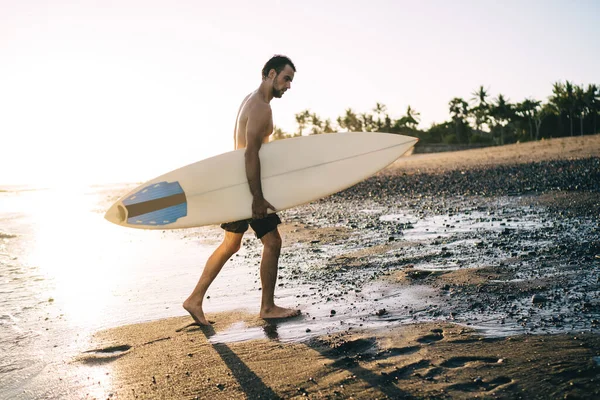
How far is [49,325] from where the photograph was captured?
14.7 ft

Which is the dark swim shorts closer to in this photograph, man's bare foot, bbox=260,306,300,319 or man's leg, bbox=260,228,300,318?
man's leg, bbox=260,228,300,318

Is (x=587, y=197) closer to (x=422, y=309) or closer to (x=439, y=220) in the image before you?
(x=439, y=220)

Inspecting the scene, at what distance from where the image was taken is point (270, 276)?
4.33m

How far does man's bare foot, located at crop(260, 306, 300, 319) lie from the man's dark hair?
1.77m

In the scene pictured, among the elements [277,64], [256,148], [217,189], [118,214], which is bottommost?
[118,214]

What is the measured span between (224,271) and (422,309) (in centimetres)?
286

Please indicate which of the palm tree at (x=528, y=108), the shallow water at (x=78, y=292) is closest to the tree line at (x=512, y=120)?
the palm tree at (x=528, y=108)

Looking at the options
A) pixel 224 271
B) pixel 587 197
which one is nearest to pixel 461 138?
pixel 587 197

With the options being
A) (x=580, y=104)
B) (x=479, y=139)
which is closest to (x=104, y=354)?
(x=580, y=104)

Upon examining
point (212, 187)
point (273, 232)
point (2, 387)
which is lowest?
point (2, 387)

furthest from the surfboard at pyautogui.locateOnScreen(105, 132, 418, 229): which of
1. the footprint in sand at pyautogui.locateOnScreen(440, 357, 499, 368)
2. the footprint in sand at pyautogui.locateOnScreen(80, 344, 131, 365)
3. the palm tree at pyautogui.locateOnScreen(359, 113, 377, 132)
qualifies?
the palm tree at pyautogui.locateOnScreen(359, 113, 377, 132)

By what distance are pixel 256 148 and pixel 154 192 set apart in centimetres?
123

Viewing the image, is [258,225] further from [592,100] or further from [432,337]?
[592,100]

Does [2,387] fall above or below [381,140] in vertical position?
below
